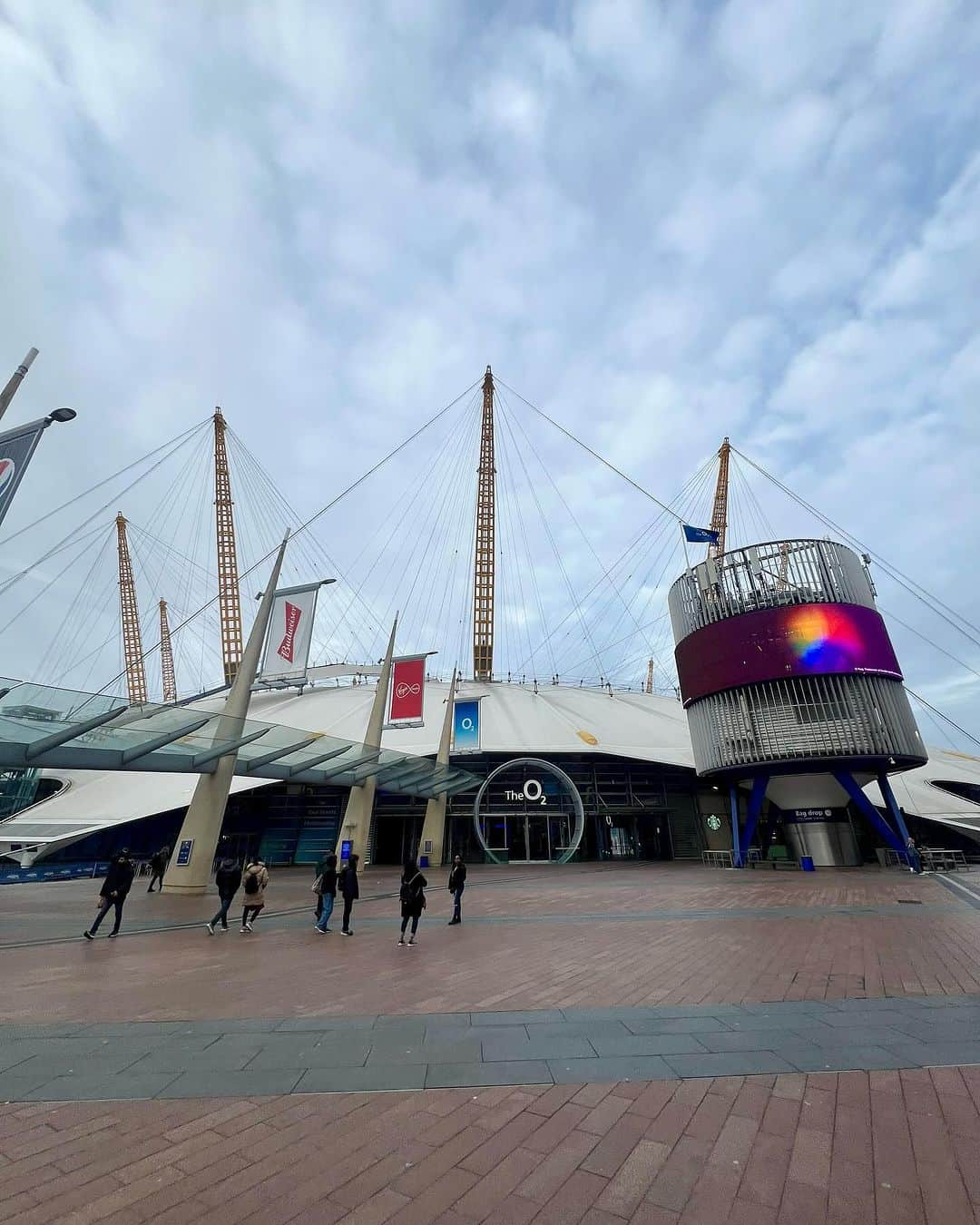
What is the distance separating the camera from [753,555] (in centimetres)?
3366

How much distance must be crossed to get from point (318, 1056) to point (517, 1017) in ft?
6.90

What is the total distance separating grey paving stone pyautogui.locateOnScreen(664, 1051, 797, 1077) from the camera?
15.3 ft

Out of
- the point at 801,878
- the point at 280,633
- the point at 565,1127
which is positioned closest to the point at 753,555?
the point at 801,878

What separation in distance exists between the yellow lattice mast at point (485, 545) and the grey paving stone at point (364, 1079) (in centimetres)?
6352

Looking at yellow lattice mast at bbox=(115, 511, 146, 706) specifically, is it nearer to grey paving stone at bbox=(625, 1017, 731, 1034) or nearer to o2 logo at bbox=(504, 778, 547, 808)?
o2 logo at bbox=(504, 778, 547, 808)

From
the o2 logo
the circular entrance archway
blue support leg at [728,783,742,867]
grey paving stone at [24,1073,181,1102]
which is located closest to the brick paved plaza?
grey paving stone at [24,1073,181,1102]

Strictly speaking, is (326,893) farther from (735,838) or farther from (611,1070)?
(735,838)

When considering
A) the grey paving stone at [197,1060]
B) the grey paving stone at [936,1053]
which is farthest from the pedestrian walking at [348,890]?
the grey paving stone at [936,1053]

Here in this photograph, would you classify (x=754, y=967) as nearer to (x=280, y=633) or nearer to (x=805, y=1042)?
(x=805, y=1042)

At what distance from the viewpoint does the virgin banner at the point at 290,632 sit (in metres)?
25.5

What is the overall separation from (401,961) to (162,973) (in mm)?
3391

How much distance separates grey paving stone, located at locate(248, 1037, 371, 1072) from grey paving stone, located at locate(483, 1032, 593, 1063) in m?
1.11

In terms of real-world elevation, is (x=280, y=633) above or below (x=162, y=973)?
above

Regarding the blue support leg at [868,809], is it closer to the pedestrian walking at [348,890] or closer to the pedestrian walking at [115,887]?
the pedestrian walking at [348,890]
